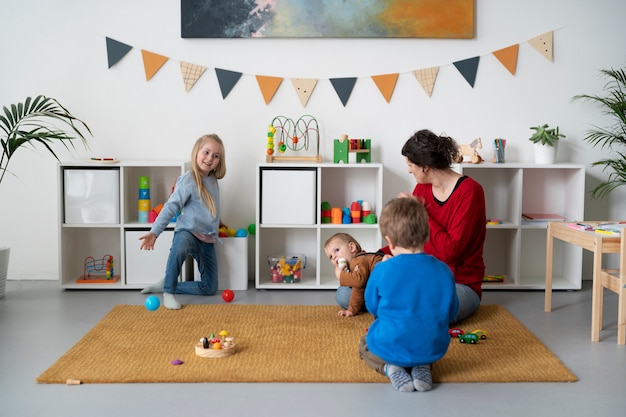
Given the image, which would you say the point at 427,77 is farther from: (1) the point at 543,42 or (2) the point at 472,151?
(1) the point at 543,42

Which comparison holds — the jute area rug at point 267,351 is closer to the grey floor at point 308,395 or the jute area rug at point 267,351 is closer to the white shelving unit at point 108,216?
the grey floor at point 308,395

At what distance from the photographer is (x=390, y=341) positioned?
2707 mm

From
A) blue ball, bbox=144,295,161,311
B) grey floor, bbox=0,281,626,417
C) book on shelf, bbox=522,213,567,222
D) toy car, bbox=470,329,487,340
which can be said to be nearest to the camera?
grey floor, bbox=0,281,626,417

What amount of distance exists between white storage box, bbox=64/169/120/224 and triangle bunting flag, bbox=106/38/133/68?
79cm

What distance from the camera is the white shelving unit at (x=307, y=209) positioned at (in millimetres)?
4438

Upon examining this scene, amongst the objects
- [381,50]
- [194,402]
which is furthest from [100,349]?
[381,50]

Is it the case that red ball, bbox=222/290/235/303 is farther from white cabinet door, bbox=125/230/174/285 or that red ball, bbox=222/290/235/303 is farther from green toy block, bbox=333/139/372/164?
green toy block, bbox=333/139/372/164

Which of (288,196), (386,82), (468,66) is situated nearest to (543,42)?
(468,66)

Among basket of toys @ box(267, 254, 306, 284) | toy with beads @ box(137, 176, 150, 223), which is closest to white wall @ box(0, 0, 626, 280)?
toy with beads @ box(137, 176, 150, 223)

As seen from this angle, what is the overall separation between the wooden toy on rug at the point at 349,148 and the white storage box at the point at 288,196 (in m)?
0.21

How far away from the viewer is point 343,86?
15.4ft

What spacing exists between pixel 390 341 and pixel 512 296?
188 centimetres

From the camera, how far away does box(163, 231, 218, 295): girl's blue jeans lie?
415 centimetres

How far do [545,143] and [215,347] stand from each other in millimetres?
2612
